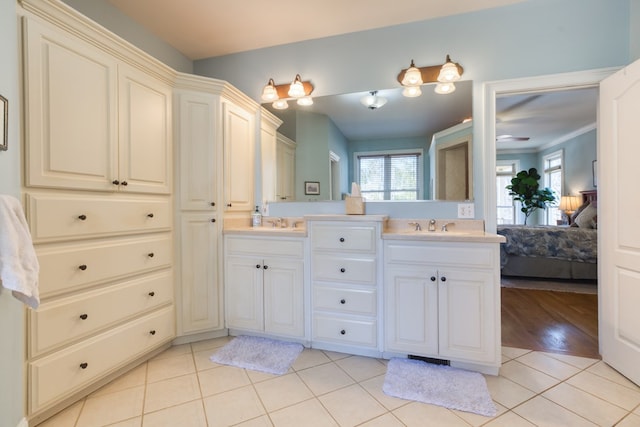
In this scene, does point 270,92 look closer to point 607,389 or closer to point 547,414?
point 547,414

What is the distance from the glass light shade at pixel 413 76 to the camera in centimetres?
229

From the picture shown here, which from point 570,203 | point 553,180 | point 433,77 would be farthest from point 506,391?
point 553,180

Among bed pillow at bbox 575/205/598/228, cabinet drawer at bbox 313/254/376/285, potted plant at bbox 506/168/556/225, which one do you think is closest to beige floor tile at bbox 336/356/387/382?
cabinet drawer at bbox 313/254/376/285

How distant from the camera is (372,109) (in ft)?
8.23

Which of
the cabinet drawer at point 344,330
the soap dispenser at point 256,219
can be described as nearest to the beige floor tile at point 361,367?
the cabinet drawer at point 344,330

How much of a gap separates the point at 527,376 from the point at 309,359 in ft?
4.46

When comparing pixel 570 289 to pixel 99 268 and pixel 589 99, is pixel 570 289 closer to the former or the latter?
pixel 589 99

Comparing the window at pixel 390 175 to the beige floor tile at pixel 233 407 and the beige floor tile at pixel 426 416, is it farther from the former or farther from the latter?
the beige floor tile at pixel 233 407

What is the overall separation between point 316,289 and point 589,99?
4690 millimetres

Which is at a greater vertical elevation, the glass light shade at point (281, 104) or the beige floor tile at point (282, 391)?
the glass light shade at point (281, 104)

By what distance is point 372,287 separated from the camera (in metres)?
2.00

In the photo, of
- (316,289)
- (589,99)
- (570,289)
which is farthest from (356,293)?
(589,99)

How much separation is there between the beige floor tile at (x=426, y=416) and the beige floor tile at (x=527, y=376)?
0.59 m

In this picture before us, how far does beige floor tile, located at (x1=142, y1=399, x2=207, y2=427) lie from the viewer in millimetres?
1427
